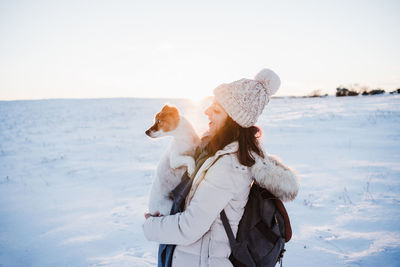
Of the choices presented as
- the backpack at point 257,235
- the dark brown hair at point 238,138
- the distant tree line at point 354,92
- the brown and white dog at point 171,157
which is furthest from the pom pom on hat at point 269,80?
the distant tree line at point 354,92

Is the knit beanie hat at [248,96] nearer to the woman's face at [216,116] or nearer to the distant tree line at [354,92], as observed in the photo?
the woman's face at [216,116]

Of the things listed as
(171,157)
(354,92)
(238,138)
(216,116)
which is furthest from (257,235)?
(354,92)

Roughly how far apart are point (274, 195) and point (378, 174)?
6.34 m

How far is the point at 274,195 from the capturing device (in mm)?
1546

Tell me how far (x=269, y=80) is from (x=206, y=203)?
1003 millimetres

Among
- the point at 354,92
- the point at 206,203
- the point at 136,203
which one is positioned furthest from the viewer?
the point at 354,92

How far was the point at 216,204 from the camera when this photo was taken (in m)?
1.47

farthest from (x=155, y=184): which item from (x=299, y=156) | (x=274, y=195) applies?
(x=299, y=156)

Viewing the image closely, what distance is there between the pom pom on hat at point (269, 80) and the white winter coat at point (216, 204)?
0.49 meters

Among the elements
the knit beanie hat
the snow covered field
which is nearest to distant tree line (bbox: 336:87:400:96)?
the snow covered field

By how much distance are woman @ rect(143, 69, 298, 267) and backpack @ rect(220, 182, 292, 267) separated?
46 millimetres

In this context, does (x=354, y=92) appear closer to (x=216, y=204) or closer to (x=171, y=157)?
(x=171, y=157)

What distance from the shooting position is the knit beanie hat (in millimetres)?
1598

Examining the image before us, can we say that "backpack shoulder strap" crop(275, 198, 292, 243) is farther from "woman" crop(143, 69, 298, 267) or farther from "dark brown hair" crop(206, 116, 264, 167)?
"dark brown hair" crop(206, 116, 264, 167)
